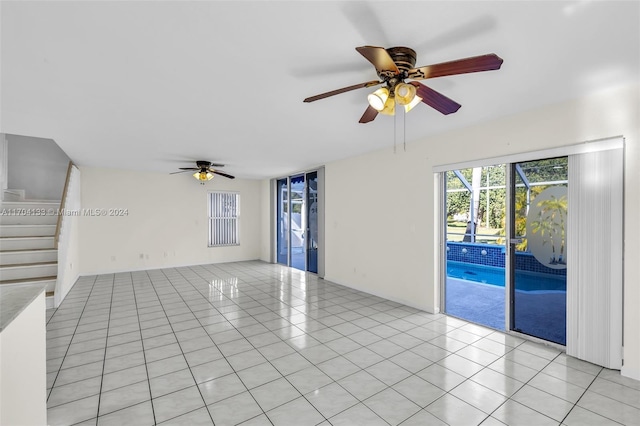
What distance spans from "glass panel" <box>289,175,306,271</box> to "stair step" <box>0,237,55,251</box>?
16.6ft

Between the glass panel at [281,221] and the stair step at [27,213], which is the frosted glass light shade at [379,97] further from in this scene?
the stair step at [27,213]

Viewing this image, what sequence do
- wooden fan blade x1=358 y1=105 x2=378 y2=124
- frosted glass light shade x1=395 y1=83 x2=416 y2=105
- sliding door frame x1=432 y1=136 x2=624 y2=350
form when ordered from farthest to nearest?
sliding door frame x1=432 y1=136 x2=624 y2=350 < wooden fan blade x1=358 y1=105 x2=378 y2=124 < frosted glass light shade x1=395 y1=83 x2=416 y2=105

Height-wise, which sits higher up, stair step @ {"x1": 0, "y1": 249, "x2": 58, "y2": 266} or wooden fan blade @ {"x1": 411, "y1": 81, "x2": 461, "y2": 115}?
wooden fan blade @ {"x1": 411, "y1": 81, "x2": 461, "y2": 115}

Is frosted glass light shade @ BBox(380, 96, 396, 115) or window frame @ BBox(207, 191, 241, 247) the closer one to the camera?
frosted glass light shade @ BBox(380, 96, 396, 115)

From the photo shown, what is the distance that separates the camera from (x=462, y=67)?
173 cm

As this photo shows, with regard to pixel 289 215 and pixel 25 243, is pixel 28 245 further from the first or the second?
pixel 289 215

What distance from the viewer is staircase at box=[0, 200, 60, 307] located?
4.65 meters

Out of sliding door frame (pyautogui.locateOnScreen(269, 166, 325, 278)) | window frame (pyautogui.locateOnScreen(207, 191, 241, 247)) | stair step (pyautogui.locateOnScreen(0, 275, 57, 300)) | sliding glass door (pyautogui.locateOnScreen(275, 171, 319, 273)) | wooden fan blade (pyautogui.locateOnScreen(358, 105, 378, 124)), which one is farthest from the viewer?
window frame (pyautogui.locateOnScreen(207, 191, 241, 247))

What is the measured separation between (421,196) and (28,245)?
693 centimetres

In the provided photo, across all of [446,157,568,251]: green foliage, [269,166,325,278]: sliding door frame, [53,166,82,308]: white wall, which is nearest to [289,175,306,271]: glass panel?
[269,166,325,278]: sliding door frame

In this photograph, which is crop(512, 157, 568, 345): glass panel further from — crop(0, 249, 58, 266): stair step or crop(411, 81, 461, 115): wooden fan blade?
crop(0, 249, 58, 266): stair step

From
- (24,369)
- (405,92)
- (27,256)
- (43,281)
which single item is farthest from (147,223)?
(405,92)

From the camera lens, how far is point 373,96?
80.3 inches

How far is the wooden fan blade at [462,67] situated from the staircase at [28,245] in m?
5.79
